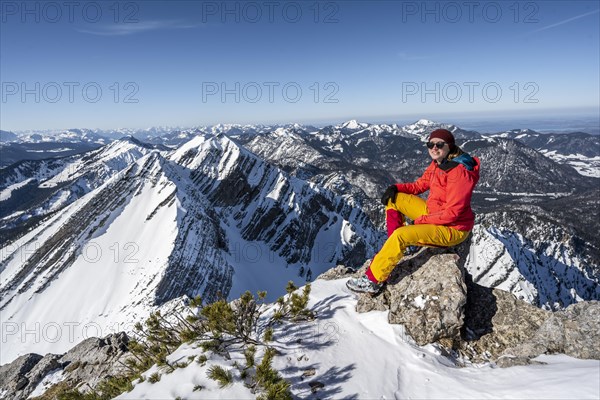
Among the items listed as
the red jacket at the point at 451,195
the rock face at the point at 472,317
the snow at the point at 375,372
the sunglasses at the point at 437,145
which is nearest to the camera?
the snow at the point at 375,372

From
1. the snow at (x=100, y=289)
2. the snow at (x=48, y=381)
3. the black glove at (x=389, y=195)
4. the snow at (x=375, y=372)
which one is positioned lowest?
the snow at (x=100, y=289)

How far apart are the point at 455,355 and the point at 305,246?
117 metres

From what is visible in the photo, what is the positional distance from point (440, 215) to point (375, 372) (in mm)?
4916

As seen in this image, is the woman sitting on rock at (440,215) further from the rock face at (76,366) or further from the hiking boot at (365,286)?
the rock face at (76,366)

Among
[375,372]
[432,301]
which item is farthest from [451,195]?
[375,372]

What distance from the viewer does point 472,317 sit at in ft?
33.1

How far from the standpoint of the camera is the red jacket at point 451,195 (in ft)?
29.9

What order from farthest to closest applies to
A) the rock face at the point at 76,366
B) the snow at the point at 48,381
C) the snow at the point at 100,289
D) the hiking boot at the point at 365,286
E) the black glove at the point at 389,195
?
1. the snow at the point at 100,289
2. the snow at the point at 48,381
3. the rock face at the point at 76,366
4. the black glove at the point at 389,195
5. the hiking boot at the point at 365,286

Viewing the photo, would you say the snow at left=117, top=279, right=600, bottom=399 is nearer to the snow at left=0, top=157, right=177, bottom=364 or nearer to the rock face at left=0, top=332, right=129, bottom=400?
the rock face at left=0, top=332, right=129, bottom=400

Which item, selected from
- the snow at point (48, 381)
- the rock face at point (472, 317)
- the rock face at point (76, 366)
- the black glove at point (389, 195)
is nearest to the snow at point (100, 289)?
the rock face at point (76, 366)

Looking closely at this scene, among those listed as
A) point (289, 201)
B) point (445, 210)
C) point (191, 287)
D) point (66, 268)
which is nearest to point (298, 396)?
point (445, 210)

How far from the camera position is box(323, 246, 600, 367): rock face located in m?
8.17

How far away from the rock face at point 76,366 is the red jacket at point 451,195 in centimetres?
1520

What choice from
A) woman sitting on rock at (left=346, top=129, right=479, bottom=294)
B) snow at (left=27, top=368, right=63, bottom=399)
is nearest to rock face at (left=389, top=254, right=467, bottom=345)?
woman sitting on rock at (left=346, top=129, right=479, bottom=294)
